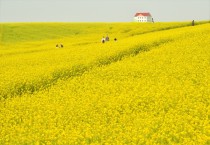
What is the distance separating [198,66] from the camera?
86.0 feet

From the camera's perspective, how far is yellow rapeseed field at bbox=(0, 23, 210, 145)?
1503 cm

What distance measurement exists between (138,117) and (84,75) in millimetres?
10320

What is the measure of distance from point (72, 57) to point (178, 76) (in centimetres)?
1132

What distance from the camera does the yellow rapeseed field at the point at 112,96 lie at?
15.0m

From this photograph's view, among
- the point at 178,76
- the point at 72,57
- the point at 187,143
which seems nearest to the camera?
the point at 187,143

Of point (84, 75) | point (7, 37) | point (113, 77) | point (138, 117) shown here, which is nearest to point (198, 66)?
point (113, 77)

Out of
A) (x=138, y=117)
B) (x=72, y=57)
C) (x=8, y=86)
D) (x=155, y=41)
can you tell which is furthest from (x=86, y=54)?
(x=138, y=117)

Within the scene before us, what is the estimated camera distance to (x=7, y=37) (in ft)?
240

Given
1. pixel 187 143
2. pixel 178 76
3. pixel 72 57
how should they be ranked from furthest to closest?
pixel 72 57 → pixel 178 76 → pixel 187 143

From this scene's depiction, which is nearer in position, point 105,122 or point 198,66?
point 105,122

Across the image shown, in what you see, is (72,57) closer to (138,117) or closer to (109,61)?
(109,61)

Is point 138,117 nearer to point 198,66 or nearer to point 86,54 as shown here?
point 198,66

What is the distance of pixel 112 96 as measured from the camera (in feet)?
68.9

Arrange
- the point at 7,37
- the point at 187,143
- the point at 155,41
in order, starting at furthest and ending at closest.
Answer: the point at 7,37 → the point at 155,41 → the point at 187,143
